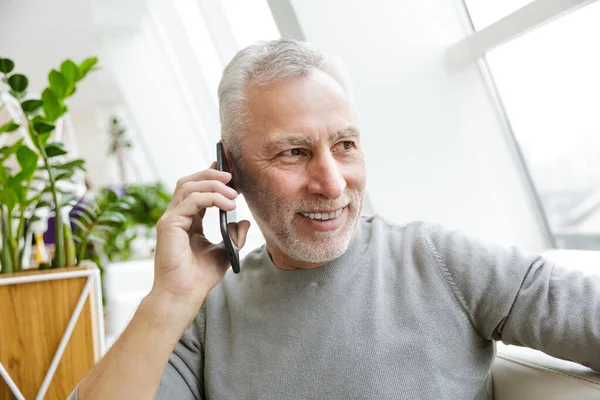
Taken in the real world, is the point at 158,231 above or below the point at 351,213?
above

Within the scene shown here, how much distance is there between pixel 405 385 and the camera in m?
1.01

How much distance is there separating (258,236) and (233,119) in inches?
109

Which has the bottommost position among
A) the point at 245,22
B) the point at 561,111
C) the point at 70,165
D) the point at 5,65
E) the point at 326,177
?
the point at 561,111

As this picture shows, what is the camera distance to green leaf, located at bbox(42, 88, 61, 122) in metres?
1.69

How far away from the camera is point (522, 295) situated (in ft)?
3.13

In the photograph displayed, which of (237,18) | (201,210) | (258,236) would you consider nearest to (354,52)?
(201,210)

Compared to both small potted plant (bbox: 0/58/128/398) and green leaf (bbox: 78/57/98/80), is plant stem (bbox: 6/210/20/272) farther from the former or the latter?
green leaf (bbox: 78/57/98/80)

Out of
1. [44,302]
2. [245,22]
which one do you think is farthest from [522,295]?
[245,22]

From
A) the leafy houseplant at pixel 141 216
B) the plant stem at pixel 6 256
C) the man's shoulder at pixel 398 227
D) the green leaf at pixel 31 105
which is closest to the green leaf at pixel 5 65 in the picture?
the green leaf at pixel 31 105

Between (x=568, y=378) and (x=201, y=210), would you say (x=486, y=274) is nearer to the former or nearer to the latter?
(x=568, y=378)

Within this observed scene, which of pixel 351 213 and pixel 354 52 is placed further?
pixel 354 52

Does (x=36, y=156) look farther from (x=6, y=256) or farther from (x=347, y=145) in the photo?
(x=347, y=145)

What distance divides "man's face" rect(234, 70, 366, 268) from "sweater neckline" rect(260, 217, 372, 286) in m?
0.03

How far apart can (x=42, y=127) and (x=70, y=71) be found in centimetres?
21
